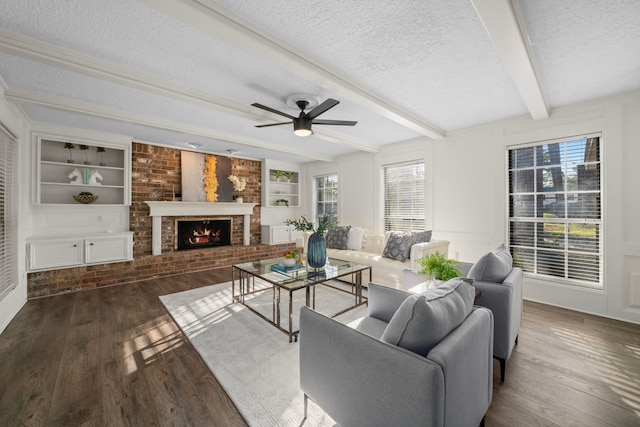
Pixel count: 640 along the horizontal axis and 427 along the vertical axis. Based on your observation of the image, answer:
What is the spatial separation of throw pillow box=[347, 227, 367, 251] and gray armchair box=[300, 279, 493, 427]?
11.0ft

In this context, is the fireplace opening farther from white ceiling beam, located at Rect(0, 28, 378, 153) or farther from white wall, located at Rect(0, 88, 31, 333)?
white ceiling beam, located at Rect(0, 28, 378, 153)

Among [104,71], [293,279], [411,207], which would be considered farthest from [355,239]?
[104,71]

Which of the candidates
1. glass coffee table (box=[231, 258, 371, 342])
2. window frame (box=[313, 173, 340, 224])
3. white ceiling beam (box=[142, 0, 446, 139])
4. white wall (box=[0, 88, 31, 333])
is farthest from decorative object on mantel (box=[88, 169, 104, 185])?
window frame (box=[313, 173, 340, 224])

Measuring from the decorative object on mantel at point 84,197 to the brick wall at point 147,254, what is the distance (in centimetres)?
59

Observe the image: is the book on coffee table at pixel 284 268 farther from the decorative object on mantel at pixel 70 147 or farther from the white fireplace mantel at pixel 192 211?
the decorative object on mantel at pixel 70 147

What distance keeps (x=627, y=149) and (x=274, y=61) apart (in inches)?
150

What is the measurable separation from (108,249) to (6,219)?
4.39ft

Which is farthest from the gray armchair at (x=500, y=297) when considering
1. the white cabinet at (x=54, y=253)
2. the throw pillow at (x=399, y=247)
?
the white cabinet at (x=54, y=253)

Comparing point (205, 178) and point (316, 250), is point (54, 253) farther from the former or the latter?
point (316, 250)

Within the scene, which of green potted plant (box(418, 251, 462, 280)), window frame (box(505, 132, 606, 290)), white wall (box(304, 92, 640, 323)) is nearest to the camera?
green potted plant (box(418, 251, 462, 280))

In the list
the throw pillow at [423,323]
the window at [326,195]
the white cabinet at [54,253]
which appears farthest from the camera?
the window at [326,195]

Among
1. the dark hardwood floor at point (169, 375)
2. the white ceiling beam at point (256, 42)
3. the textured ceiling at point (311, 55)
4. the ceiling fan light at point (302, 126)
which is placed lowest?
the dark hardwood floor at point (169, 375)

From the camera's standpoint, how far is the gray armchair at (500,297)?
6.31 feet

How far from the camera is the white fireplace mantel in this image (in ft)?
15.9
